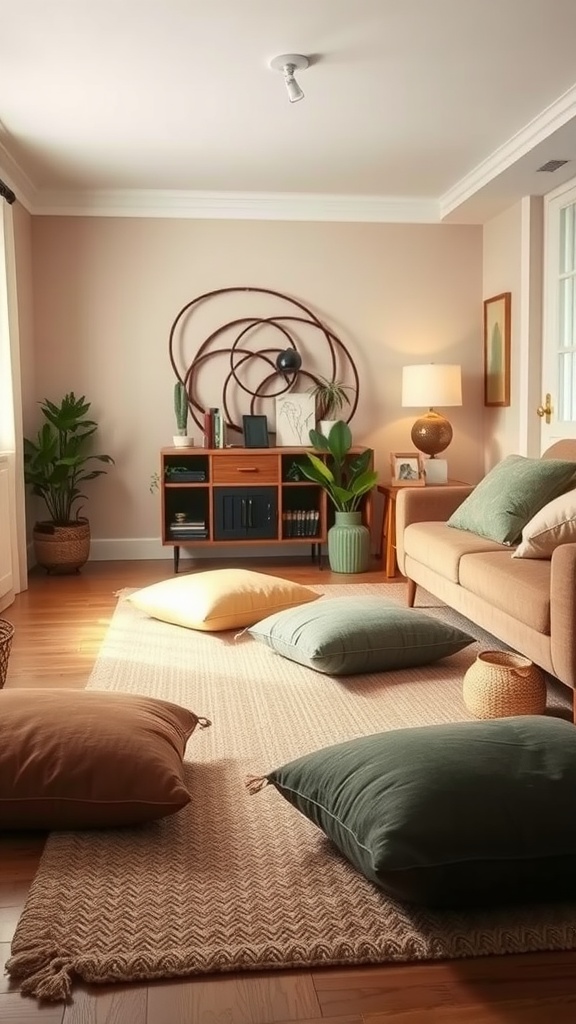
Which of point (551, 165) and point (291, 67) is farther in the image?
point (551, 165)

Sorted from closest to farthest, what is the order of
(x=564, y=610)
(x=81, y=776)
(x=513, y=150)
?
(x=81, y=776) → (x=564, y=610) → (x=513, y=150)

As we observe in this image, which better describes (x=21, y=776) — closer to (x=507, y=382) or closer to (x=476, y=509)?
(x=476, y=509)

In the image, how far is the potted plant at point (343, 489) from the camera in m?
5.43

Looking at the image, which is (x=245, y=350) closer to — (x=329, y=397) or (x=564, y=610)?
(x=329, y=397)

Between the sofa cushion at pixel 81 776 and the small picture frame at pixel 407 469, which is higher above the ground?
the small picture frame at pixel 407 469

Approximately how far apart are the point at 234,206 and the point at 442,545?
301 centimetres

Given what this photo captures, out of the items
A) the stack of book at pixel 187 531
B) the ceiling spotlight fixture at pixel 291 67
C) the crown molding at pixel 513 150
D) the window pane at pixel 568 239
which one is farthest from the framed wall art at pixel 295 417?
the ceiling spotlight fixture at pixel 291 67

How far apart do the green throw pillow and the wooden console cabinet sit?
1.86 meters

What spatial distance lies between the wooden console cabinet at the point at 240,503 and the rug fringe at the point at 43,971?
12.8 ft

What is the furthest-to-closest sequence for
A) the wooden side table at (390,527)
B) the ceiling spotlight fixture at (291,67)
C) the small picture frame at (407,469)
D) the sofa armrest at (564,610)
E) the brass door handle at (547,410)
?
the small picture frame at (407,469) → the wooden side table at (390,527) → the brass door handle at (547,410) → the ceiling spotlight fixture at (291,67) → the sofa armrest at (564,610)

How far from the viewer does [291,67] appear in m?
3.64

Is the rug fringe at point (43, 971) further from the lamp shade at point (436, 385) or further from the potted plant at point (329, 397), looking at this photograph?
the potted plant at point (329, 397)

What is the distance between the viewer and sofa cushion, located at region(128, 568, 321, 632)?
390 cm

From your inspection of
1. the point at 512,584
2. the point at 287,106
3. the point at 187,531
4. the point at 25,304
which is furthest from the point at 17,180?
the point at 512,584
